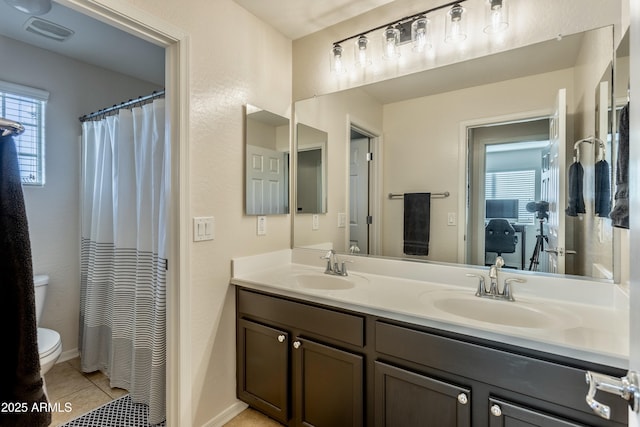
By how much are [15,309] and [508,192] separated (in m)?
1.83

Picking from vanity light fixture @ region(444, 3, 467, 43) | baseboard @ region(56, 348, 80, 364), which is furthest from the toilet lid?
vanity light fixture @ region(444, 3, 467, 43)

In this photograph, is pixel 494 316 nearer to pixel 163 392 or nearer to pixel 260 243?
pixel 260 243

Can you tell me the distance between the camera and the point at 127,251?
203cm

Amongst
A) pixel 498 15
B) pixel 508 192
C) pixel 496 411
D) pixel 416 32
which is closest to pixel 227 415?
pixel 496 411

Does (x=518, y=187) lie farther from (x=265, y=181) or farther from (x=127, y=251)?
(x=127, y=251)

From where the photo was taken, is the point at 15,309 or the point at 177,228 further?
the point at 177,228

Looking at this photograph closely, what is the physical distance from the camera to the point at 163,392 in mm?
1764

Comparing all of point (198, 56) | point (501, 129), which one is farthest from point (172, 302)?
point (501, 129)

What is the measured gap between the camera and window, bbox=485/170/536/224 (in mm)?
1471

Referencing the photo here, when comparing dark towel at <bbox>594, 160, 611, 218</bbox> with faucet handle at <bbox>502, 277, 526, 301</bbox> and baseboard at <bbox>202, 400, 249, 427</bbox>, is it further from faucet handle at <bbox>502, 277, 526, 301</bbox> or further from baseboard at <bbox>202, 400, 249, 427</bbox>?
baseboard at <bbox>202, 400, 249, 427</bbox>

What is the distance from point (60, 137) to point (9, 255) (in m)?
2.22

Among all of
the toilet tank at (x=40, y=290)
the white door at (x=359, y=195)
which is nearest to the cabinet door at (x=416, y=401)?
the white door at (x=359, y=195)

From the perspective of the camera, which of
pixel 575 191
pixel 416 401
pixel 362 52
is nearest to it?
pixel 416 401

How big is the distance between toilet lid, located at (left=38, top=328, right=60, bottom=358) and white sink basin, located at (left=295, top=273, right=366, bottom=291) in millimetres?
1342
